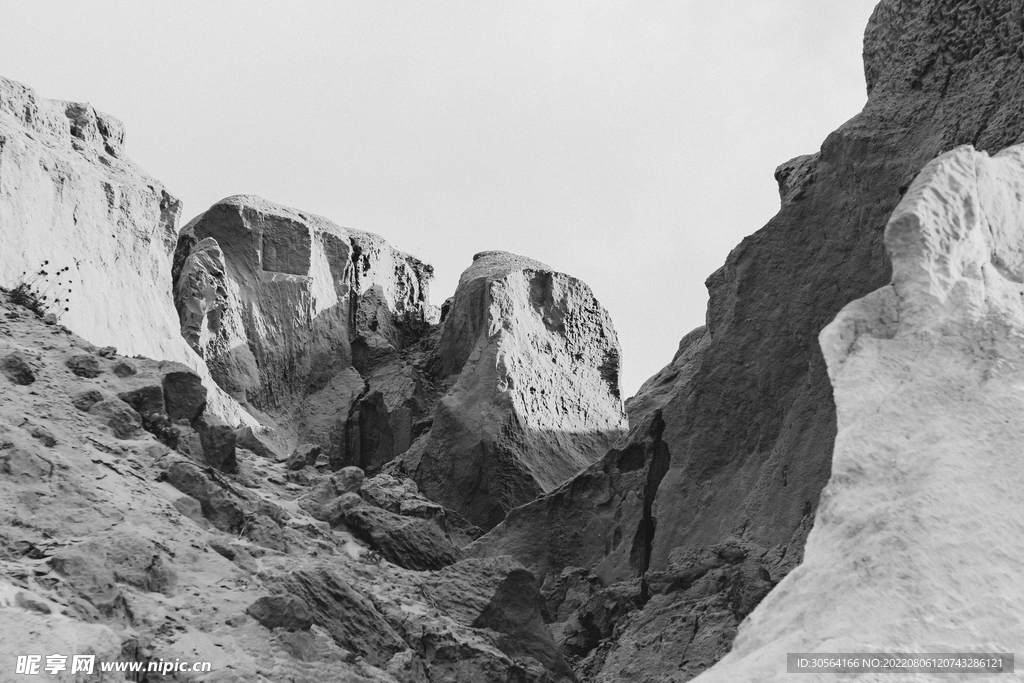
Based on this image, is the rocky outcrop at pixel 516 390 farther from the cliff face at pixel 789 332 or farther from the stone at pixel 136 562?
the stone at pixel 136 562

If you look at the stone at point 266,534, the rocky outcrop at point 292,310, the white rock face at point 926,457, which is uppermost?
the rocky outcrop at point 292,310

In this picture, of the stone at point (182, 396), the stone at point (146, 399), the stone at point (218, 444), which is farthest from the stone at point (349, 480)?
the stone at point (146, 399)

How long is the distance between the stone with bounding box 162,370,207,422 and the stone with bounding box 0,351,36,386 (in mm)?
1737

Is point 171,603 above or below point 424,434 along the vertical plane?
below

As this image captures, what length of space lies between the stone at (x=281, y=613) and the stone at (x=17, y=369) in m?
3.50

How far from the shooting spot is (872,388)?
1007 cm

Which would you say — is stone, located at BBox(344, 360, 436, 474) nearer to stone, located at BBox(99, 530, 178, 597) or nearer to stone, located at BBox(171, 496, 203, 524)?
stone, located at BBox(171, 496, 203, 524)

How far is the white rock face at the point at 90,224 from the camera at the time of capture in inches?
747

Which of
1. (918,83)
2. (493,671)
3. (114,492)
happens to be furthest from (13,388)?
(918,83)

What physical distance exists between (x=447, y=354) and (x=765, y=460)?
35.9 feet

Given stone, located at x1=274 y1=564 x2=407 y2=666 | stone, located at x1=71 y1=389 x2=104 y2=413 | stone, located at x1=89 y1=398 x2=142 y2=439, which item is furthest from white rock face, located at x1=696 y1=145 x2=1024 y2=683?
stone, located at x1=71 y1=389 x2=104 y2=413

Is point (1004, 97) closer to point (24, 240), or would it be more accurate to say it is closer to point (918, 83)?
point (918, 83)

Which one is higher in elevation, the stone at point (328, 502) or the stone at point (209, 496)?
the stone at point (328, 502)

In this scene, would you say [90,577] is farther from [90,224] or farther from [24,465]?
[90,224]
